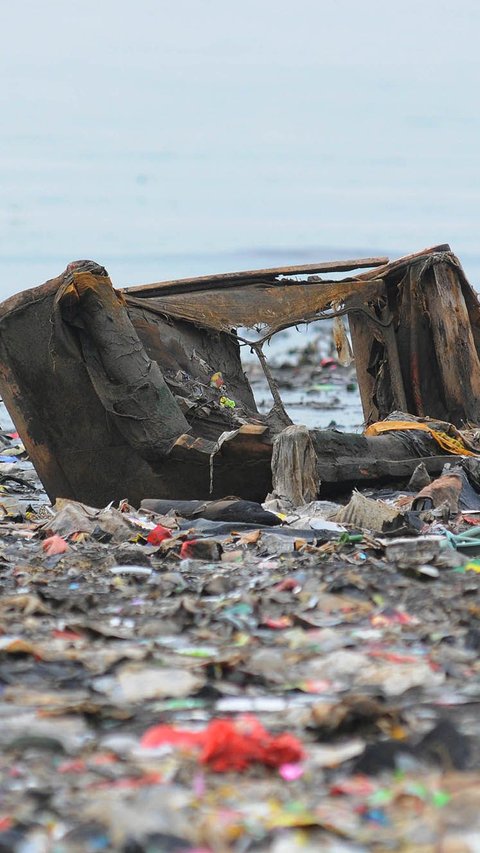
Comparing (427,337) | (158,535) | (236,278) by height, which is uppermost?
(236,278)

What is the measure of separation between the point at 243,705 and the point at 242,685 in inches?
6.6

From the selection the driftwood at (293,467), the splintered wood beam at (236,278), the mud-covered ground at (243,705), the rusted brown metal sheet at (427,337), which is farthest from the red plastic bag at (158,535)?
the rusted brown metal sheet at (427,337)

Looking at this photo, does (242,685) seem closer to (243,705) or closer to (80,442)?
(243,705)

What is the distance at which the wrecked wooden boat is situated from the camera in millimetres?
7609

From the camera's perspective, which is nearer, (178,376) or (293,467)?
(293,467)

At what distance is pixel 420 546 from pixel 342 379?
775 inches

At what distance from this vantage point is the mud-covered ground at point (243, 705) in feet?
7.27

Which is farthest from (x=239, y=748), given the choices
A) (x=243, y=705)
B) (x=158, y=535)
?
(x=158, y=535)

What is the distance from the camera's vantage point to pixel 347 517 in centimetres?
636

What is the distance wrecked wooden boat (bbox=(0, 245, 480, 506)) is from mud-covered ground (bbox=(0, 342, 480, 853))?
2.54 m


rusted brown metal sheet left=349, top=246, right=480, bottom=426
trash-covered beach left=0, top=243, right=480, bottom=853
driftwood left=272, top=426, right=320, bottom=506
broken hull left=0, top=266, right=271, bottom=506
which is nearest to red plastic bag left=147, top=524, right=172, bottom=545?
trash-covered beach left=0, top=243, right=480, bottom=853

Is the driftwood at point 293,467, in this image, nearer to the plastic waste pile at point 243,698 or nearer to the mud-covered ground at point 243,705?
the plastic waste pile at point 243,698

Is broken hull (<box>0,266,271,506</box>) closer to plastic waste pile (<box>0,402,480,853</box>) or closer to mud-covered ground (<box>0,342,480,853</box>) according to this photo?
plastic waste pile (<box>0,402,480,853</box>)

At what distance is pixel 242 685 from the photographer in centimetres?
311
